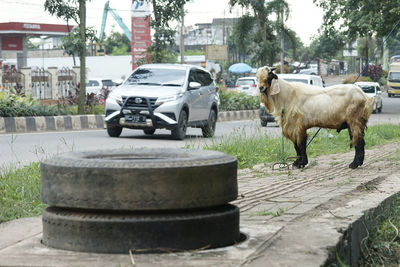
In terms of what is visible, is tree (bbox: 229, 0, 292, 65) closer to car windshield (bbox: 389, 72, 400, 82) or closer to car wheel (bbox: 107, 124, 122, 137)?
car wheel (bbox: 107, 124, 122, 137)

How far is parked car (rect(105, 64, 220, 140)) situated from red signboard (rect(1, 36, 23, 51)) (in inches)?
1467

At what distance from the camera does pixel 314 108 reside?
9.10m

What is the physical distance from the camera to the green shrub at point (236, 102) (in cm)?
2873

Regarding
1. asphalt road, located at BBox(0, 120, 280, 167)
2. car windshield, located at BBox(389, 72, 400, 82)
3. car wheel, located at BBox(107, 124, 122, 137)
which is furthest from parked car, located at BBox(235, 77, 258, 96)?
car wheel, located at BBox(107, 124, 122, 137)

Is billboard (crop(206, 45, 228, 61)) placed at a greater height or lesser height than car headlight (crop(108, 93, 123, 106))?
greater

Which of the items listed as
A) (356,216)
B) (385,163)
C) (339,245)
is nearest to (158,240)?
(339,245)

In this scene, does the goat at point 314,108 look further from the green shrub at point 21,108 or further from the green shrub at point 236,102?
the green shrub at point 236,102

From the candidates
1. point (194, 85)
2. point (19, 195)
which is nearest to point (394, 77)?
Result: point (194, 85)

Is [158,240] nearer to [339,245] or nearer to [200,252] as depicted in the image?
[200,252]

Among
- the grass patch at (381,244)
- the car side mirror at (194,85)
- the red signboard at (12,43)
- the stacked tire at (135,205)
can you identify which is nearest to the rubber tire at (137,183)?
the stacked tire at (135,205)

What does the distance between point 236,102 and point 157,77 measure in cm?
1397

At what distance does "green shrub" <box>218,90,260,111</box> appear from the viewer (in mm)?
28734

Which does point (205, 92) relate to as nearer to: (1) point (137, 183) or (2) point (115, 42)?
(1) point (137, 183)

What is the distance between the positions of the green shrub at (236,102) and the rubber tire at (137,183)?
80.9 feet
